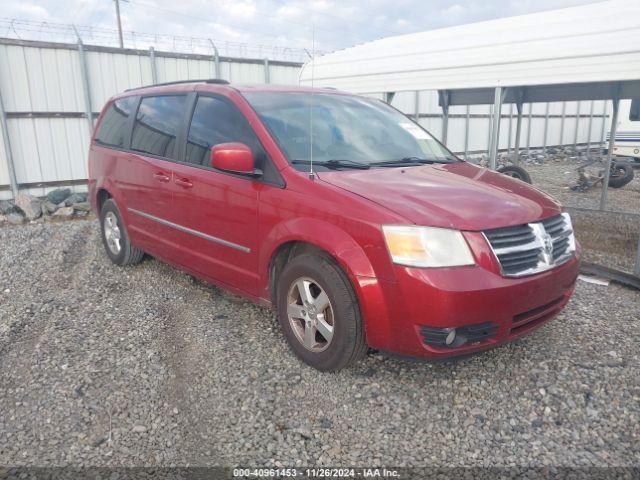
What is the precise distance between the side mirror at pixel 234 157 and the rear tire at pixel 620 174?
39.1ft

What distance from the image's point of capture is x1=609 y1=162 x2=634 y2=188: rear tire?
12.2 metres

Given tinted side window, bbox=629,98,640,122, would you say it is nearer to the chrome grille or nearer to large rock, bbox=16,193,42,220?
the chrome grille

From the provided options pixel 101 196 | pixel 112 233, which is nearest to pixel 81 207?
pixel 101 196

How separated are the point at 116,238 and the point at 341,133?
2.93m

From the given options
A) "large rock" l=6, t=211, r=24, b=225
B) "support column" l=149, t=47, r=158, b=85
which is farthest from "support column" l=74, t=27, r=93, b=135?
"large rock" l=6, t=211, r=24, b=225

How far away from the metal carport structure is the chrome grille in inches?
91.6

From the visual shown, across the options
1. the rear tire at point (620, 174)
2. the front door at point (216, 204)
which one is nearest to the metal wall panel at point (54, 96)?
the front door at point (216, 204)

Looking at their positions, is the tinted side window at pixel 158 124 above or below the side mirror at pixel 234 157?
above

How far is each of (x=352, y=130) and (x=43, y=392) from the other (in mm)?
2683

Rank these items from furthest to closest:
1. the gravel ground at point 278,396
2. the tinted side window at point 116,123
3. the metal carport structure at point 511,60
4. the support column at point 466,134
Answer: the support column at point 466,134 → the metal carport structure at point 511,60 → the tinted side window at point 116,123 → the gravel ground at point 278,396

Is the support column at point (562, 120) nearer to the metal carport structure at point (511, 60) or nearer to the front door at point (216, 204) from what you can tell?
the metal carport structure at point (511, 60)

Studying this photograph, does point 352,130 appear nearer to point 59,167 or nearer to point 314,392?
point 314,392

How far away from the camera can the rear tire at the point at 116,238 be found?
203 inches

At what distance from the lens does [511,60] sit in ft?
21.7
